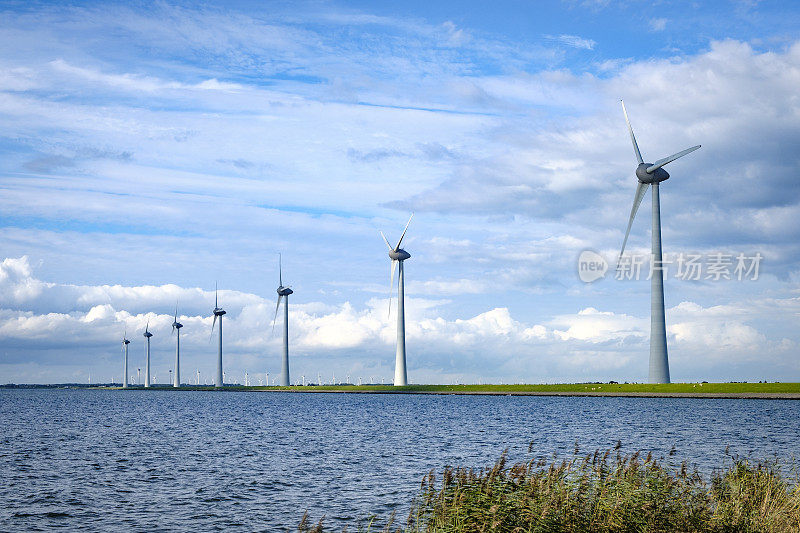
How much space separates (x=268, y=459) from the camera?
55.3 meters

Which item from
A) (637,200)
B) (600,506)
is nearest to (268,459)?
(600,506)

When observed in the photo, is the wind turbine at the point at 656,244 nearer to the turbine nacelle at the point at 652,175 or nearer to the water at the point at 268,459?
the turbine nacelle at the point at 652,175

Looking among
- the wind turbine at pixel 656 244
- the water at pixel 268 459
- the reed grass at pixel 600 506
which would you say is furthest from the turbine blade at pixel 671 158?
the reed grass at pixel 600 506

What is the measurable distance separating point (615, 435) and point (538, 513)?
5292cm

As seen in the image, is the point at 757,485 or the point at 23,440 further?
the point at 23,440

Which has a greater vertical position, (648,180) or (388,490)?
(648,180)

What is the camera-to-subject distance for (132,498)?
37.6 metres

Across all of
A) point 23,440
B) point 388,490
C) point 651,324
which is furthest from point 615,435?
point 651,324

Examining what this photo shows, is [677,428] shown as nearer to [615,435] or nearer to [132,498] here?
[615,435]

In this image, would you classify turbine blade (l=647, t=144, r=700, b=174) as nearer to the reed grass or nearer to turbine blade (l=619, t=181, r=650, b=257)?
turbine blade (l=619, t=181, r=650, b=257)

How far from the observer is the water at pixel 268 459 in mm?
33750

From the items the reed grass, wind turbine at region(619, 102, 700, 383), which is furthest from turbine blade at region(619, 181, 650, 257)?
the reed grass

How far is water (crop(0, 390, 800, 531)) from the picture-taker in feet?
111

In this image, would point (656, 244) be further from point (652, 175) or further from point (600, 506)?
point (600, 506)
